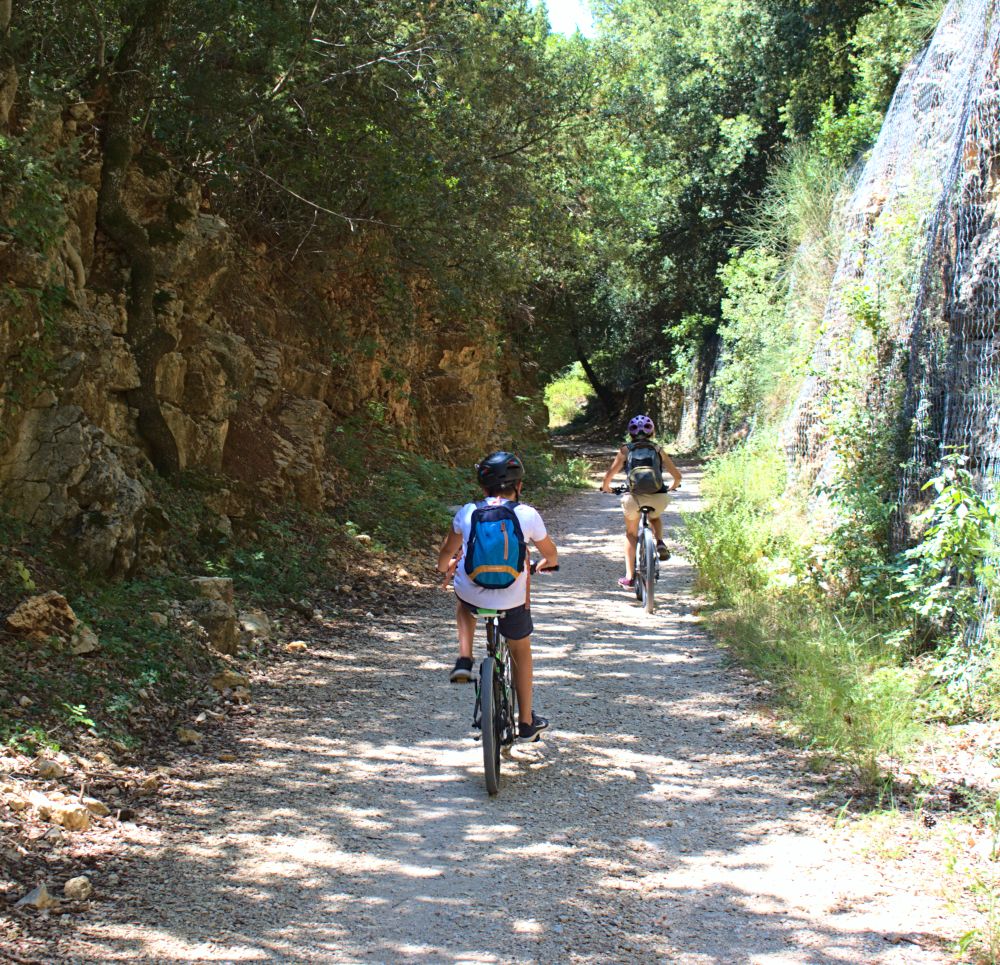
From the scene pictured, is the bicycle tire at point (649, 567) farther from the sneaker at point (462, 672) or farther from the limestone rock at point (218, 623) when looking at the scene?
the sneaker at point (462, 672)

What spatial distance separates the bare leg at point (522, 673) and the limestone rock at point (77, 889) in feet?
8.04

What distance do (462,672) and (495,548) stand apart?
2.26 ft

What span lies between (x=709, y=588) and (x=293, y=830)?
261 inches

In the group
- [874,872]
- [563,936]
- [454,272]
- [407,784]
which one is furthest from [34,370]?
[454,272]

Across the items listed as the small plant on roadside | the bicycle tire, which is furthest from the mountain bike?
the small plant on roadside

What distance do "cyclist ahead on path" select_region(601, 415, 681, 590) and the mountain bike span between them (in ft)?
0.20

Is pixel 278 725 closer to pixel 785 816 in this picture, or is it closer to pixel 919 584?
pixel 785 816

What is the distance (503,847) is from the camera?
4.61 meters

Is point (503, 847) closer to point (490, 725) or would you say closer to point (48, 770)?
point (490, 725)

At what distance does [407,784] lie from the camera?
5.39 m

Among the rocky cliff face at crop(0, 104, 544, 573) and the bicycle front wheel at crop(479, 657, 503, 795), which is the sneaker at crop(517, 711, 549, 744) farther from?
the rocky cliff face at crop(0, 104, 544, 573)

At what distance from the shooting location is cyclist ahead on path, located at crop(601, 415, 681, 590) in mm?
9992

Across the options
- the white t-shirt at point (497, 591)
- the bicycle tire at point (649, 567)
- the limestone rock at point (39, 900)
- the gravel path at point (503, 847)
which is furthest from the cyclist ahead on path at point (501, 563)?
the bicycle tire at point (649, 567)

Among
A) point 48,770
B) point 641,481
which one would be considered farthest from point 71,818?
point 641,481
